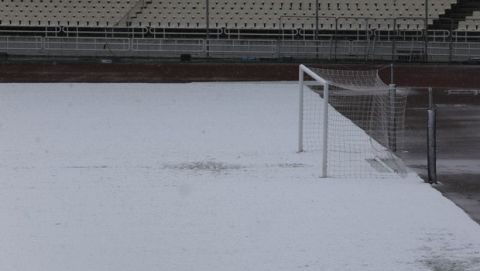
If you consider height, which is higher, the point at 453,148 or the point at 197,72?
the point at 197,72

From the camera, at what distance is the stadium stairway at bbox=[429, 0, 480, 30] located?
114ft

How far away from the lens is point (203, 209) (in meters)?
7.92

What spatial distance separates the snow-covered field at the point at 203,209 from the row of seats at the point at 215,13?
21022 millimetres

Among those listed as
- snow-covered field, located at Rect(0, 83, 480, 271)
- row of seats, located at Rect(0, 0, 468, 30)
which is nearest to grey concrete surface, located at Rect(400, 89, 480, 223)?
snow-covered field, located at Rect(0, 83, 480, 271)

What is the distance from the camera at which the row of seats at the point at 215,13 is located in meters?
34.9

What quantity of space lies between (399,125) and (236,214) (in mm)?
8263

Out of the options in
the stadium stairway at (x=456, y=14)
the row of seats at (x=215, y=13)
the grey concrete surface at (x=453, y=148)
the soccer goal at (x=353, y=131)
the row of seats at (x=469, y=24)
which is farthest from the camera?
the row of seats at (x=215, y=13)

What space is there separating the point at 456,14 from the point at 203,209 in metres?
30.7

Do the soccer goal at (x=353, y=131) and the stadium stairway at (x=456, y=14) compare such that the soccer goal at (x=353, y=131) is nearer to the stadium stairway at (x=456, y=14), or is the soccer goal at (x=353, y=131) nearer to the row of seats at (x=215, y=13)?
the row of seats at (x=215, y=13)

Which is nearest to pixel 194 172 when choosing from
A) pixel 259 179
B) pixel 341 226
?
pixel 259 179

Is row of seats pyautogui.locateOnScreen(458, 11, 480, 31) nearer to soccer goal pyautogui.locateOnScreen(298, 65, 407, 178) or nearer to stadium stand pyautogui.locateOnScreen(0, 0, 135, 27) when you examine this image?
soccer goal pyautogui.locateOnScreen(298, 65, 407, 178)

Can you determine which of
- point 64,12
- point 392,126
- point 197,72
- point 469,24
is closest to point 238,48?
point 197,72

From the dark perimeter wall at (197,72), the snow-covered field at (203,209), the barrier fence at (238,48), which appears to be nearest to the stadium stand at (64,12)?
the barrier fence at (238,48)

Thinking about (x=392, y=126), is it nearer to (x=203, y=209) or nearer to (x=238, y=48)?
(x=203, y=209)
